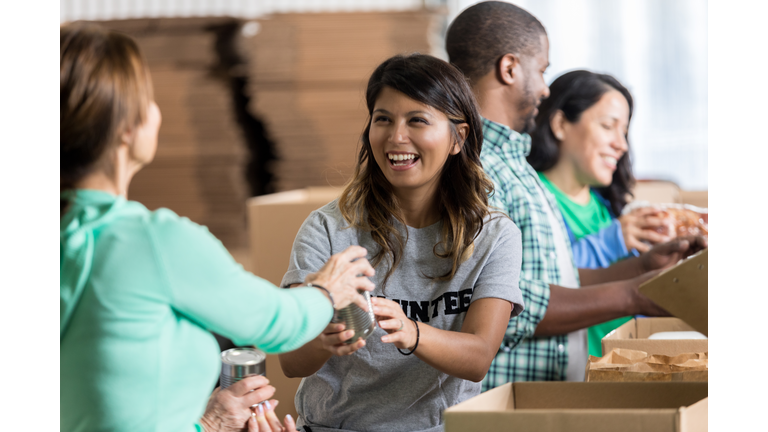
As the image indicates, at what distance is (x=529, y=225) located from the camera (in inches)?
68.4

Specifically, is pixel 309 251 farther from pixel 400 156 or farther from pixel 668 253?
pixel 668 253

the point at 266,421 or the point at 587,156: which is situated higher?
the point at 587,156

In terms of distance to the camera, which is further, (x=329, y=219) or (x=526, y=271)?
(x=526, y=271)

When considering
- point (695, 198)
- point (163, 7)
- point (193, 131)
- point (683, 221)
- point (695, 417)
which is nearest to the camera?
point (695, 417)

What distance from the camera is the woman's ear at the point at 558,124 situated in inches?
89.0

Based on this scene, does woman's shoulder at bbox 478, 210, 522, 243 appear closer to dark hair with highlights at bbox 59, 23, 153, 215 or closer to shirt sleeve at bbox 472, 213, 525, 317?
shirt sleeve at bbox 472, 213, 525, 317

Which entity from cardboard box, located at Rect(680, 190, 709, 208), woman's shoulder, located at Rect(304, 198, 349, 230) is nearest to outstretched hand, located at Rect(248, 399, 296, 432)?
woman's shoulder, located at Rect(304, 198, 349, 230)

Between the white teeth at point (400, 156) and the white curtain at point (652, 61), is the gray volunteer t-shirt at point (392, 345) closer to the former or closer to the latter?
the white teeth at point (400, 156)

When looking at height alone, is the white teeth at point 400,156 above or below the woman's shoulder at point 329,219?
above

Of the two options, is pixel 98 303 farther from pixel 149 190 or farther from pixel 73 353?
pixel 149 190

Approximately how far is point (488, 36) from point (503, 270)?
736 mm

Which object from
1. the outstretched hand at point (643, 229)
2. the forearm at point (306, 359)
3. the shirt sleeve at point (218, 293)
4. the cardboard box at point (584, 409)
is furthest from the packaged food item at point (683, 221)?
the shirt sleeve at point (218, 293)

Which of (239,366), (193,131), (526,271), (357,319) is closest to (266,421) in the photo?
(239,366)

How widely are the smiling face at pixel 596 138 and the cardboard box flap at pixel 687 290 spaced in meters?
1.11
